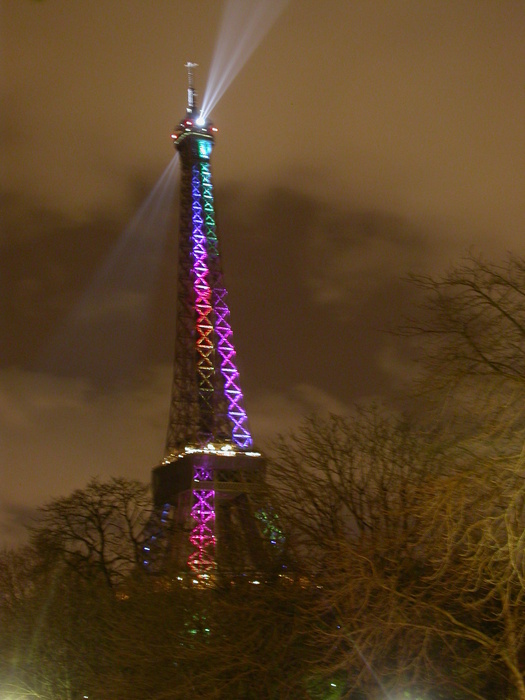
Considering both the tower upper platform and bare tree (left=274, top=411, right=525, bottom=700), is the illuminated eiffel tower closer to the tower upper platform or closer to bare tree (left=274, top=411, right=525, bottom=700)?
the tower upper platform

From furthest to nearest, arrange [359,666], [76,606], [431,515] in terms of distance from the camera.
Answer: [76,606] < [359,666] < [431,515]

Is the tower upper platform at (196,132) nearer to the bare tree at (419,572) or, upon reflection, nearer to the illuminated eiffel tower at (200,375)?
the illuminated eiffel tower at (200,375)

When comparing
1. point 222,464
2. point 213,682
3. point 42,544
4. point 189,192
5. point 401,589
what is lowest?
point 213,682

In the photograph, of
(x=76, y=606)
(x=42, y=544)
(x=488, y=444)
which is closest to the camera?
(x=488, y=444)

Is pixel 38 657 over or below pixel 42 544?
below

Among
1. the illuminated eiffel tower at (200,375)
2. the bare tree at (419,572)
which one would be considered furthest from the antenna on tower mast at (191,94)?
the bare tree at (419,572)

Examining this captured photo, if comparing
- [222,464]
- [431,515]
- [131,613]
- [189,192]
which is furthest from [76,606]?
[189,192]

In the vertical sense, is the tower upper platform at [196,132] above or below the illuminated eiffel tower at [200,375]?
above

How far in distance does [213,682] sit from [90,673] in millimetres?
6249

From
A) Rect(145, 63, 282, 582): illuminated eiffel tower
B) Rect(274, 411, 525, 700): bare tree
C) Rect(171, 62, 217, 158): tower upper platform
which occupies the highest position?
Rect(171, 62, 217, 158): tower upper platform

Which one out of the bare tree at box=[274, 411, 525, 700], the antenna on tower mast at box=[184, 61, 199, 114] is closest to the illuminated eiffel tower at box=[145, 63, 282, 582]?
the antenna on tower mast at box=[184, 61, 199, 114]

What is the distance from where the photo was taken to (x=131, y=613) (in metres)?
19.4

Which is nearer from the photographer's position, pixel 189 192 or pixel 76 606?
pixel 76 606

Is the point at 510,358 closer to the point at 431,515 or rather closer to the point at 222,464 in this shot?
the point at 431,515
